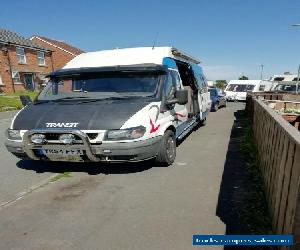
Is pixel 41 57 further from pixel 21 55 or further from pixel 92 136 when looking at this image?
pixel 92 136

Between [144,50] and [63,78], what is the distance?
76.3 inches

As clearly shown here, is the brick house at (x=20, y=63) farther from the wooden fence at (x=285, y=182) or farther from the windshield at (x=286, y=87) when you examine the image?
the wooden fence at (x=285, y=182)

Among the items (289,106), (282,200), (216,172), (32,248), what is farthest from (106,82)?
(289,106)

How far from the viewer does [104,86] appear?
6344 millimetres

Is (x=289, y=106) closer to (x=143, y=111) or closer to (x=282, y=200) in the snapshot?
(x=143, y=111)

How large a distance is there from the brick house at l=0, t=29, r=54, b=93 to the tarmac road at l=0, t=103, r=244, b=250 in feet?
90.4

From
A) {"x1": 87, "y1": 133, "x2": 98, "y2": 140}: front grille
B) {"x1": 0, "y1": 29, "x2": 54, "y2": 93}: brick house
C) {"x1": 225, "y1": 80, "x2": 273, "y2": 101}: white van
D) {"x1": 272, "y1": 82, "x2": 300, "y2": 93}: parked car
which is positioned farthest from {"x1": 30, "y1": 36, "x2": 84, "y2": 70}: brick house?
{"x1": 87, "y1": 133, "x2": 98, "y2": 140}: front grille

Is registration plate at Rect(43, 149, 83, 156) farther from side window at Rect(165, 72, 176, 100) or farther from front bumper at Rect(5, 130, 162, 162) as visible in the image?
side window at Rect(165, 72, 176, 100)

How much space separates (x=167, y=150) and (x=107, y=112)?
1.49 meters

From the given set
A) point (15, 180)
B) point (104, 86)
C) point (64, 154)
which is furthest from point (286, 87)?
point (15, 180)

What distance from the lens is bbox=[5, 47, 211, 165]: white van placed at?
5199mm

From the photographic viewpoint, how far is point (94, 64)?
6.94m

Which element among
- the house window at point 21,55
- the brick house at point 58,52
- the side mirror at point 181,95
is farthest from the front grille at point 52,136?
the brick house at point 58,52

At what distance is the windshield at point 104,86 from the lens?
20.0 ft
